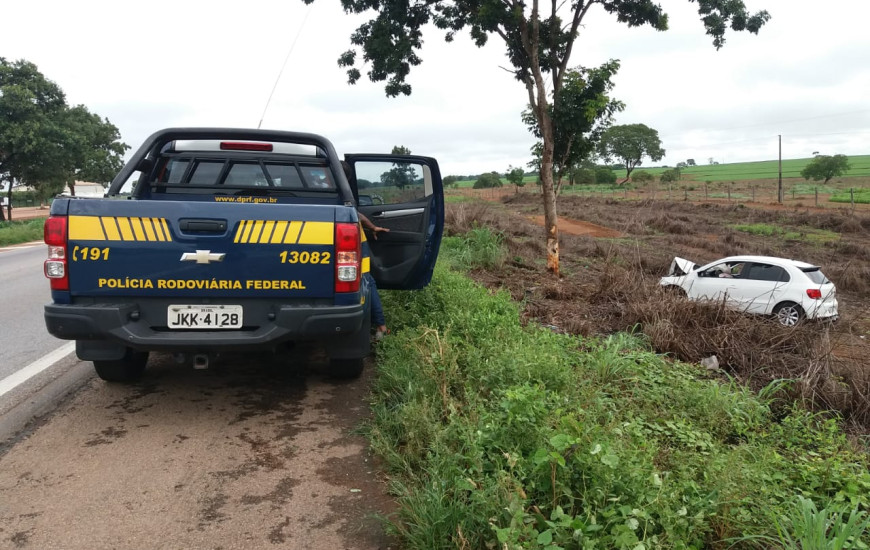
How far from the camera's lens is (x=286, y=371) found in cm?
524

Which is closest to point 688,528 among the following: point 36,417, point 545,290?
point 36,417

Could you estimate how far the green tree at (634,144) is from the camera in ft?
273

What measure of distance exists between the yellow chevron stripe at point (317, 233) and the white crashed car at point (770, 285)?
25.4 feet

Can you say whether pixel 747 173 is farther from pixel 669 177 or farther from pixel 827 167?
pixel 827 167

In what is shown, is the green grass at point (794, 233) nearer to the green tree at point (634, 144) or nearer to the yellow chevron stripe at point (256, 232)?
the yellow chevron stripe at point (256, 232)

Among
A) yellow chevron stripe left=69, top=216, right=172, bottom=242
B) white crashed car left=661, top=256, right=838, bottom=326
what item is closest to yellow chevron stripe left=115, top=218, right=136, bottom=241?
yellow chevron stripe left=69, top=216, right=172, bottom=242

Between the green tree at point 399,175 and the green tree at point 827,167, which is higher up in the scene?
the green tree at point 827,167

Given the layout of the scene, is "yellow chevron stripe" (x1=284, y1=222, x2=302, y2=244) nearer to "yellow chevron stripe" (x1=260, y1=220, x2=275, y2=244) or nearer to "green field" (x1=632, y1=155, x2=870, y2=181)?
"yellow chevron stripe" (x1=260, y1=220, x2=275, y2=244)

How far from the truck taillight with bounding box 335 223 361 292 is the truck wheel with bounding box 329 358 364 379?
0.94 m

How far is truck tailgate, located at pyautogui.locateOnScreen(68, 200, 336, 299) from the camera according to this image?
3660 millimetres

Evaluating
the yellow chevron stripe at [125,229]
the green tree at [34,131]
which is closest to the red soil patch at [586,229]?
the yellow chevron stripe at [125,229]

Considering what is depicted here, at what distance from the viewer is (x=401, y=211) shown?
580 cm

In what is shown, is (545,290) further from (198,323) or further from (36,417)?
(36,417)

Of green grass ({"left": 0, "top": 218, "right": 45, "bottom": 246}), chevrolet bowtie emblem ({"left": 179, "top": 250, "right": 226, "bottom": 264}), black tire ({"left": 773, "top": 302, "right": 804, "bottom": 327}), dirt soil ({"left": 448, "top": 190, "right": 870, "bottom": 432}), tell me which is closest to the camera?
chevrolet bowtie emblem ({"left": 179, "top": 250, "right": 226, "bottom": 264})
